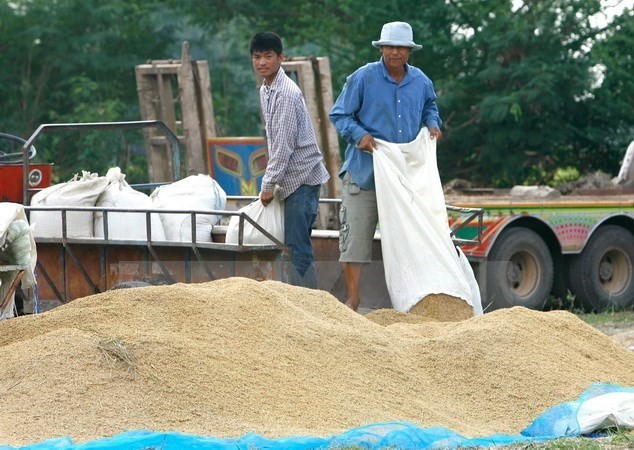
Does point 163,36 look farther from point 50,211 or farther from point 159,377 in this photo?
point 159,377

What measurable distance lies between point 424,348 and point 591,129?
12204 millimetres

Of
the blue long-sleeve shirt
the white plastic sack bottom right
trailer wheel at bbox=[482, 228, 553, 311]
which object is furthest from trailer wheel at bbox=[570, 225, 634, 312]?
the blue long-sleeve shirt

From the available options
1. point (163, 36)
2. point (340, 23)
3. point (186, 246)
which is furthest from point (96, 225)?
point (163, 36)

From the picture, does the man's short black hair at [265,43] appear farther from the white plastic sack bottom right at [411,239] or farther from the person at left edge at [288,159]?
the white plastic sack bottom right at [411,239]

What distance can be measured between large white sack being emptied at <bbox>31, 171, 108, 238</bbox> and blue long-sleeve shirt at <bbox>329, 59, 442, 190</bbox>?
177 centimetres

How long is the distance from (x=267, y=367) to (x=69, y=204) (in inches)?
140

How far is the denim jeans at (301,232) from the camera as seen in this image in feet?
28.6

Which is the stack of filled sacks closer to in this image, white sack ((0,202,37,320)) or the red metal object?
the red metal object

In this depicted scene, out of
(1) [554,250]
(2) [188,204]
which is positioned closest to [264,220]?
(2) [188,204]

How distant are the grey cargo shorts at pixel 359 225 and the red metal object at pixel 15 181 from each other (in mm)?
2444

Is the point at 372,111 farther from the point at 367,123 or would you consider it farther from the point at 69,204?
the point at 69,204

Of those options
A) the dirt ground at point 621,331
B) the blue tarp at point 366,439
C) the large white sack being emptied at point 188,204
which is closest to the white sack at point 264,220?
the large white sack being emptied at point 188,204

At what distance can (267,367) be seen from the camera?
6.20 metres

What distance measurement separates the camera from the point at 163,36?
24922 mm
